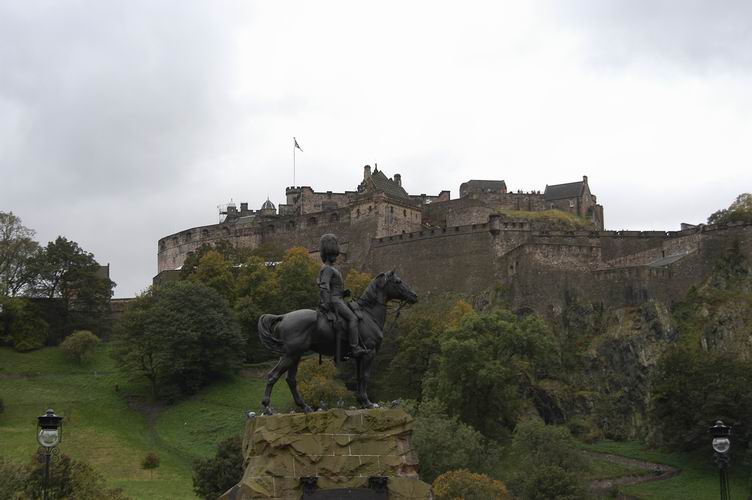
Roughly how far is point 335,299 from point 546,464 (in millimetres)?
32224

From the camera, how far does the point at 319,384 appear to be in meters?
63.9

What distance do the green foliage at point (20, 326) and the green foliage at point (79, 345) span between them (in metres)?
3.38

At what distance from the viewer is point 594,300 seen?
79250 millimetres

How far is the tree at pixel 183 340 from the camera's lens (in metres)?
77.8

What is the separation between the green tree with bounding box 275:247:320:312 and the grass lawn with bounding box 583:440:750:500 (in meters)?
26.8

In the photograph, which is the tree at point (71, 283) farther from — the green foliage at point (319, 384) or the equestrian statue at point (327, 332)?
the equestrian statue at point (327, 332)

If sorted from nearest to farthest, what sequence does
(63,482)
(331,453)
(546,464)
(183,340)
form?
(331,453) → (63,482) → (546,464) → (183,340)

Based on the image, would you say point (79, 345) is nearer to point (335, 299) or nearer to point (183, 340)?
point (183, 340)

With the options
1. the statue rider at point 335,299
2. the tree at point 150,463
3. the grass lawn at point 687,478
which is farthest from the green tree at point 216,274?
A: the statue rider at point 335,299

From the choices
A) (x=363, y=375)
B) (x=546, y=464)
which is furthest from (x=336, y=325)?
(x=546, y=464)

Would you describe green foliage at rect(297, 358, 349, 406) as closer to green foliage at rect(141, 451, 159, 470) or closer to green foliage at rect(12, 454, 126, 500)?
green foliage at rect(141, 451, 159, 470)

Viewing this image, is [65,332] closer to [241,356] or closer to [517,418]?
[241,356]

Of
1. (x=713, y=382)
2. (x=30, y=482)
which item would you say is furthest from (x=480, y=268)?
(x=30, y=482)

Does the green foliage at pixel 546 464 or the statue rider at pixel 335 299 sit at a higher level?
the statue rider at pixel 335 299
